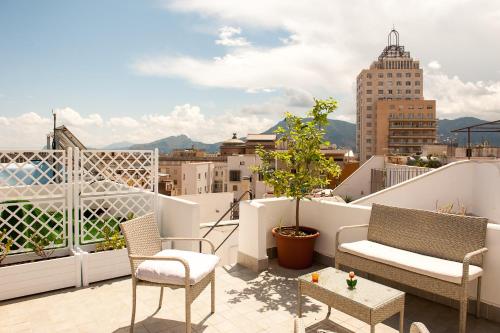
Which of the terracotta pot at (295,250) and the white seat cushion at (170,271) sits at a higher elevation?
the white seat cushion at (170,271)

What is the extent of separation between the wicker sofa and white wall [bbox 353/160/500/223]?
4.06 metres

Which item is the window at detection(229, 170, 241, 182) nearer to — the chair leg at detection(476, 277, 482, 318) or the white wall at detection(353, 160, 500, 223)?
the white wall at detection(353, 160, 500, 223)

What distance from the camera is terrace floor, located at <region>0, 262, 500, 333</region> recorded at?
10.2 ft

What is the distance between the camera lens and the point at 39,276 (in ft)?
12.7

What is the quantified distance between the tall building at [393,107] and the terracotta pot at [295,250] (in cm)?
5773

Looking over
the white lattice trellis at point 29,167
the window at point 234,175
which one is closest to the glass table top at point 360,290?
the white lattice trellis at point 29,167

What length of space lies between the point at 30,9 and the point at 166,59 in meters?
3.36

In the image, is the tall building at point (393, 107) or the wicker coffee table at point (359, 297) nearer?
the wicker coffee table at point (359, 297)

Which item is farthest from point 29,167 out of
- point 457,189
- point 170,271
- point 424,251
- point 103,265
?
point 457,189

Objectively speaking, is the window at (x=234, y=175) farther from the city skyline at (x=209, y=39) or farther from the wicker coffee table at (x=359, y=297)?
the wicker coffee table at (x=359, y=297)

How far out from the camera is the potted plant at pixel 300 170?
4.67m

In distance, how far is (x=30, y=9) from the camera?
6.62 meters

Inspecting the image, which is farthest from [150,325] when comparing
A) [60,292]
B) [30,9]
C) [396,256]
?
[30,9]

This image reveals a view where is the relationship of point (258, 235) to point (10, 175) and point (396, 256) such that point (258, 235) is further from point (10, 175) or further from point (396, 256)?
point (10, 175)
